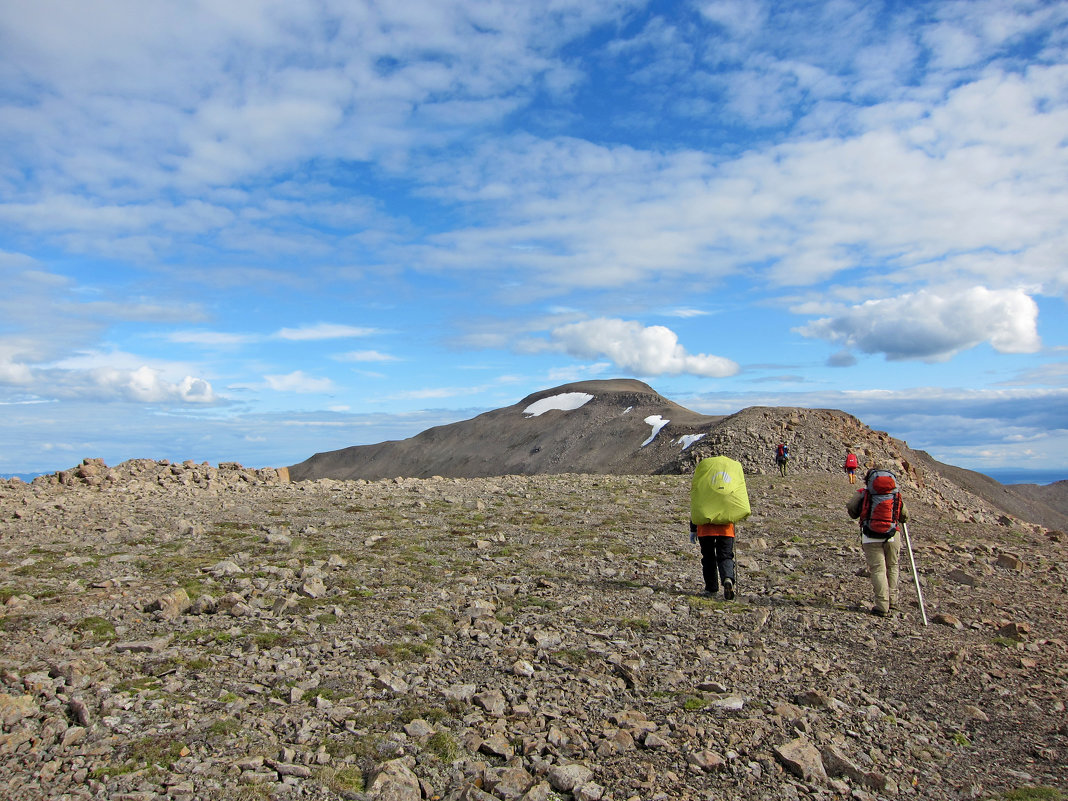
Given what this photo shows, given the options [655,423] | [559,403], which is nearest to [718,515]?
[655,423]

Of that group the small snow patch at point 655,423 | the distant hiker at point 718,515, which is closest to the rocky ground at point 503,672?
the distant hiker at point 718,515

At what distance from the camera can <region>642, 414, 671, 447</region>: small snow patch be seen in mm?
82756

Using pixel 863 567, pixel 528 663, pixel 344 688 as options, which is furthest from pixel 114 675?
pixel 863 567

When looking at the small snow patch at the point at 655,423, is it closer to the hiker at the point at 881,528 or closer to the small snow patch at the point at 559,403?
the small snow patch at the point at 559,403

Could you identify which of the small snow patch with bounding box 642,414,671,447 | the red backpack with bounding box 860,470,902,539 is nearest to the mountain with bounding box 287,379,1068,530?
the small snow patch with bounding box 642,414,671,447

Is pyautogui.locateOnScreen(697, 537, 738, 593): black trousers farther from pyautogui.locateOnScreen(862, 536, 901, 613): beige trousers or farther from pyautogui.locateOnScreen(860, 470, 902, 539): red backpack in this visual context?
pyautogui.locateOnScreen(860, 470, 902, 539): red backpack

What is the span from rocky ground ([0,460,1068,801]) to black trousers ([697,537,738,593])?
47 cm

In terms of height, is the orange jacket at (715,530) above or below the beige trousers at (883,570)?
above

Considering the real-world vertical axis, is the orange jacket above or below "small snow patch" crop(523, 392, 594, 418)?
below

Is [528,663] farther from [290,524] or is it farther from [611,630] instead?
[290,524]

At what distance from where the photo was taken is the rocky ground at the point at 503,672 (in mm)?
5539

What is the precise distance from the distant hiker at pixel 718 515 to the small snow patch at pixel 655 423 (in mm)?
70834

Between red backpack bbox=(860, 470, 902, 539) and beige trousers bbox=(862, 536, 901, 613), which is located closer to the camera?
beige trousers bbox=(862, 536, 901, 613)

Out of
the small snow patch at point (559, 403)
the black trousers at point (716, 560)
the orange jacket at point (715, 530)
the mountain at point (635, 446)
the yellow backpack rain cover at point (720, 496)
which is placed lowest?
the black trousers at point (716, 560)
